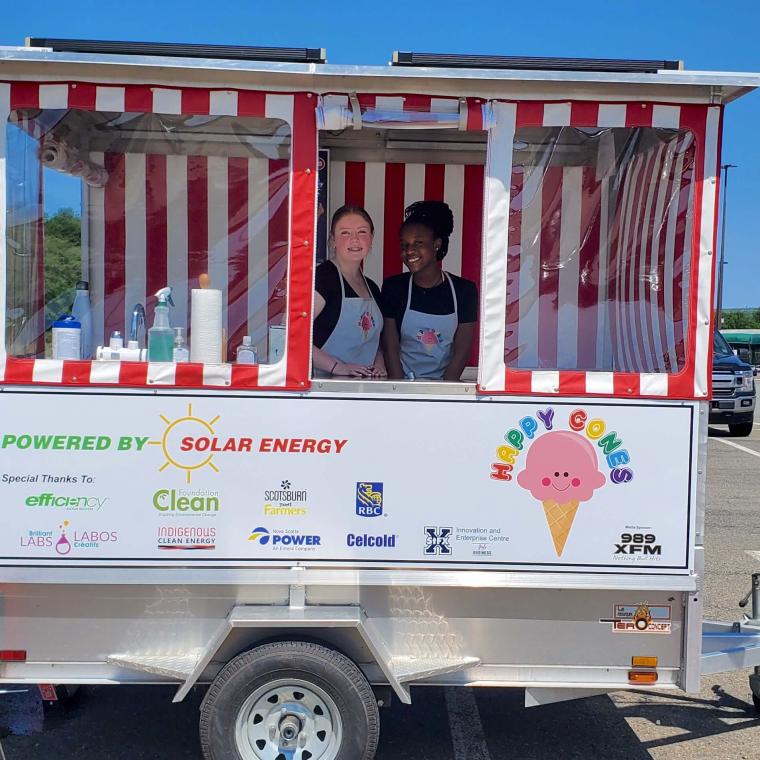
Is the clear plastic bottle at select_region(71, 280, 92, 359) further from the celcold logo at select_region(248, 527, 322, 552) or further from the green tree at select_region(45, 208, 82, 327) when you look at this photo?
the celcold logo at select_region(248, 527, 322, 552)

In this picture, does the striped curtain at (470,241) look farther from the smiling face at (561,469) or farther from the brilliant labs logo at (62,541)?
the brilliant labs logo at (62,541)

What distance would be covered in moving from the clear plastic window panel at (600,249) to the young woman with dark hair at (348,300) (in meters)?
0.75

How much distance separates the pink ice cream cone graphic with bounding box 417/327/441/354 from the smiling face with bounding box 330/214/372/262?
→ 509mm

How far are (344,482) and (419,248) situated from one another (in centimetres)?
163

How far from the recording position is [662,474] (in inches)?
128

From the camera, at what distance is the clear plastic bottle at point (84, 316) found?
352 centimetres

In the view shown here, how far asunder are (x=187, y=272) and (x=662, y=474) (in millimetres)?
2787

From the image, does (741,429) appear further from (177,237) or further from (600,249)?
(177,237)

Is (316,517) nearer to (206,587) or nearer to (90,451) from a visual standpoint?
(206,587)

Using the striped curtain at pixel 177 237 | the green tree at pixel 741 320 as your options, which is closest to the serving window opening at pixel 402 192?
the striped curtain at pixel 177 237

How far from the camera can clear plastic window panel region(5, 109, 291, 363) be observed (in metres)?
3.37

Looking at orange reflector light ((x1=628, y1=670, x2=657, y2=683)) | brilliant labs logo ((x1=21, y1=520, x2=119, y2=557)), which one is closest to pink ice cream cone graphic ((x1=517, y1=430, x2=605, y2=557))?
orange reflector light ((x1=628, y1=670, x2=657, y2=683))

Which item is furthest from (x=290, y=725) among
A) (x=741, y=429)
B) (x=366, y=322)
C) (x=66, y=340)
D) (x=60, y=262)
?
(x=741, y=429)

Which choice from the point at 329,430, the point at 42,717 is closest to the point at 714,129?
the point at 329,430
